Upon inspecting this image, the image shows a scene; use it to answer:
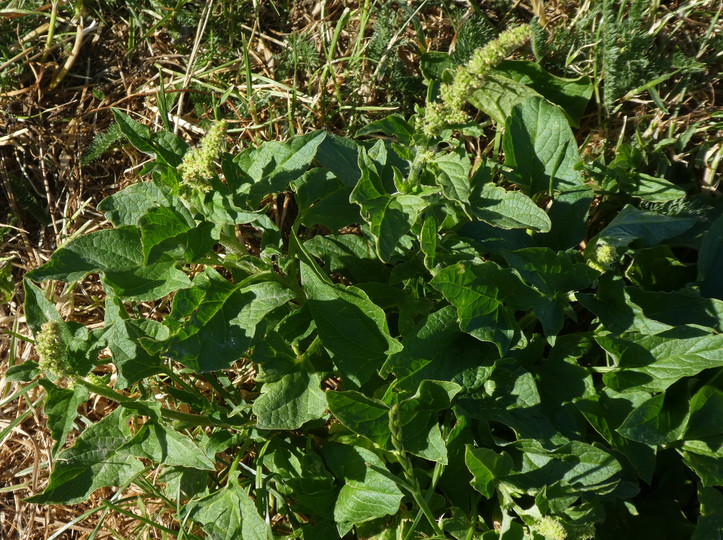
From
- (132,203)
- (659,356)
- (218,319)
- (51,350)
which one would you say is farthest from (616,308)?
(51,350)

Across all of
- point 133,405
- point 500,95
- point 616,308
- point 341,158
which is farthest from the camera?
point 500,95

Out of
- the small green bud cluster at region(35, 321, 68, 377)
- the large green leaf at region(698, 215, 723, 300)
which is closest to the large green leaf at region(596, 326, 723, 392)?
the large green leaf at region(698, 215, 723, 300)

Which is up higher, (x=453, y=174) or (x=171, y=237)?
(x=453, y=174)

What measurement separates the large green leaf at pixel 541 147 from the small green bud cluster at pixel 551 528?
1.26m

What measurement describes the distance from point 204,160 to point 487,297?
1.05m

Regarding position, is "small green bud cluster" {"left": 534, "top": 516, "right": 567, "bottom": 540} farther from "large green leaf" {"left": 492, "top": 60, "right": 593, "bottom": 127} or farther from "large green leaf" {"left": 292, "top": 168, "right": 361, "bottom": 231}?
"large green leaf" {"left": 492, "top": 60, "right": 593, "bottom": 127}

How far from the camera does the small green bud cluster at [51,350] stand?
6.47ft

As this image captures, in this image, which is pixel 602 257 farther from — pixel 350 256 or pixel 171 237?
pixel 171 237

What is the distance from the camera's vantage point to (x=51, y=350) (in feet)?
6.51

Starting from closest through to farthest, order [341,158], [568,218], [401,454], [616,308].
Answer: [401,454], [616,308], [341,158], [568,218]

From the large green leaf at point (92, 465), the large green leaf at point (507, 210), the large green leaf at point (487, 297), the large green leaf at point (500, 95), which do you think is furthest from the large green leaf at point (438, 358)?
the large green leaf at point (500, 95)

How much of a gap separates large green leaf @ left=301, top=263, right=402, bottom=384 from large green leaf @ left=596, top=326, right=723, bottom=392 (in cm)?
83

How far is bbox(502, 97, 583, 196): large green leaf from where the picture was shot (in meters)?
2.68

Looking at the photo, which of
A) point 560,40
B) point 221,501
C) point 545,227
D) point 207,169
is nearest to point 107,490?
point 221,501
